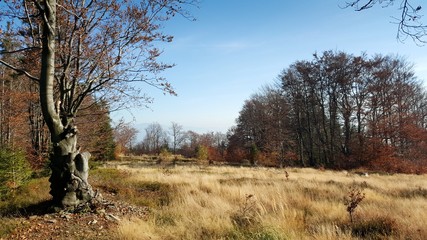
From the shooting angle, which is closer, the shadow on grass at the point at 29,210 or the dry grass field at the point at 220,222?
the dry grass field at the point at 220,222

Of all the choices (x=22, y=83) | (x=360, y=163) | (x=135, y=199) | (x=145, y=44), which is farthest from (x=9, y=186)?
(x=360, y=163)

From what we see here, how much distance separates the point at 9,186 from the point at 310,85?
30958mm

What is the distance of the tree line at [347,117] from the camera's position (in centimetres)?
3003

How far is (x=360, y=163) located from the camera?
29969 millimetres

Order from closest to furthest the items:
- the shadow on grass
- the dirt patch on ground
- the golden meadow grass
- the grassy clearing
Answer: the golden meadow grass < the dirt patch on ground < the grassy clearing < the shadow on grass

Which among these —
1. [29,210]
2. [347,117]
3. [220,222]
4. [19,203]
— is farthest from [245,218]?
[347,117]

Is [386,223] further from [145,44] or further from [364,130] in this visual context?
[364,130]

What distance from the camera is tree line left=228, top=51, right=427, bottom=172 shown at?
30.0m

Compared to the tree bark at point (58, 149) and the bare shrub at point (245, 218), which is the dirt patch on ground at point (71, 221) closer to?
the tree bark at point (58, 149)

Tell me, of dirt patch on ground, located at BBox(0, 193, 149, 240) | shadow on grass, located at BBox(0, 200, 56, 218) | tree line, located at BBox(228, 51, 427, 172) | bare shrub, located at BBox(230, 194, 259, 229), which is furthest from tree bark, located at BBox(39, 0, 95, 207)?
tree line, located at BBox(228, 51, 427, 172)

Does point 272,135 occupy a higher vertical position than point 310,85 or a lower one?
lower

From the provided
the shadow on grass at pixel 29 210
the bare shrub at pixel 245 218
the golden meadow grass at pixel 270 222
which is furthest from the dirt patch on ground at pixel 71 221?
the bare shrub at pixel 245 218

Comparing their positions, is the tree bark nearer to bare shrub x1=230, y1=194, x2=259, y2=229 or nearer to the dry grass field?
the dry grass field

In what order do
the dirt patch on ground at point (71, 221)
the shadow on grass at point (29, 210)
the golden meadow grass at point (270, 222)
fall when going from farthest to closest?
the shadow on grass at point (29, 210), the dirt patch on ground at point (71, 221), the golden meadow grass at point (270, 222)
